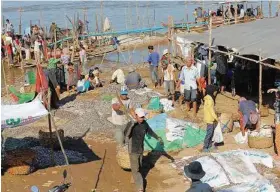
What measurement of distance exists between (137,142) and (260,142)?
2.95 meters

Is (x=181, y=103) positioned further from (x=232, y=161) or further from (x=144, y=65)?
(x=144, y=65)

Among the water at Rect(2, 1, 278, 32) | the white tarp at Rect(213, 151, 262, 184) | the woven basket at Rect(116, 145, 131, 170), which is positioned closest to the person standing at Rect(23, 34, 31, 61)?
the water at Rect(2, 1, 278, 32)

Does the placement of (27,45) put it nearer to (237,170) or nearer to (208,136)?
(208,136)

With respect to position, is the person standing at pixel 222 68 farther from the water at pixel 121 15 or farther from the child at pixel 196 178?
the water at pixel 121 15

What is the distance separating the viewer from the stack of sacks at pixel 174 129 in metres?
9.77

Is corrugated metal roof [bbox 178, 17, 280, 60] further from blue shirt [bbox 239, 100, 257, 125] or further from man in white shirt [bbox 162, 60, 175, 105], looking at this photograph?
man in white shirt [bbox 162, 60, 175, 105]

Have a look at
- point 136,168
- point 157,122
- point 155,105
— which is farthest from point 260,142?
point 155,105

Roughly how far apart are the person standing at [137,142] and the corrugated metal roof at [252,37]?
409 cm

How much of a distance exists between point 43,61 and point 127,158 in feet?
42.1

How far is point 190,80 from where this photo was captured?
11414 millimetres

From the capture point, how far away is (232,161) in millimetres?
8156

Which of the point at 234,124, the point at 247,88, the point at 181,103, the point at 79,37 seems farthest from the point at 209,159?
the point at 79,37

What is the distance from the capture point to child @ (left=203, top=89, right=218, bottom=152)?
885 centimetres

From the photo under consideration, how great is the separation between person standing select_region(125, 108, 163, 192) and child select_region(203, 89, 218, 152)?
169cm
